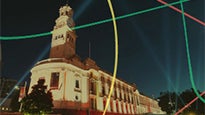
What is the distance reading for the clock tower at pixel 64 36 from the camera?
123ft

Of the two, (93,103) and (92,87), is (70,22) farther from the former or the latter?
(93,103)

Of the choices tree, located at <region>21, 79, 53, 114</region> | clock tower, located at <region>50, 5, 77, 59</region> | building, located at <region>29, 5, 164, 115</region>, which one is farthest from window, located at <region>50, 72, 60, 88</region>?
tree, located at <region>21, 79, 53, 114</region>

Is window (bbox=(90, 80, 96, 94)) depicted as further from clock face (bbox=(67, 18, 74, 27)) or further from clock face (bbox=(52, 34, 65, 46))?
clock face (bbox=(67, 18, 74, 27))

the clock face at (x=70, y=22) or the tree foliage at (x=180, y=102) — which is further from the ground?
the clock face at (x=70, y=22)

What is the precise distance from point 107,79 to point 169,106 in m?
24.0

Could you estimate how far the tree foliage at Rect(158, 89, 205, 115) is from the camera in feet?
125

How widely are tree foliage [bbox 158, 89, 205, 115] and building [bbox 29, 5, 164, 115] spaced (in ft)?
50.1

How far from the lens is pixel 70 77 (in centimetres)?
3212

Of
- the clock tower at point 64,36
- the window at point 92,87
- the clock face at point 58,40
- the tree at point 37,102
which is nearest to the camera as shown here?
the tree at point 37,102

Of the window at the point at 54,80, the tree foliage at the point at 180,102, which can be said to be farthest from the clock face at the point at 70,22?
the tree foliage at the point at 180,102

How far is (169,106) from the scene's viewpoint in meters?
55.3

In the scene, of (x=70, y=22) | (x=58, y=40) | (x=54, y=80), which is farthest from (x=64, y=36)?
(x=54, y=80)

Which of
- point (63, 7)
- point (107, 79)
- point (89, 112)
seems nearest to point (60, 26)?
point (63, 7)

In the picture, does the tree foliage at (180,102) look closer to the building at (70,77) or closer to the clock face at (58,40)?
the building at (70,77)
